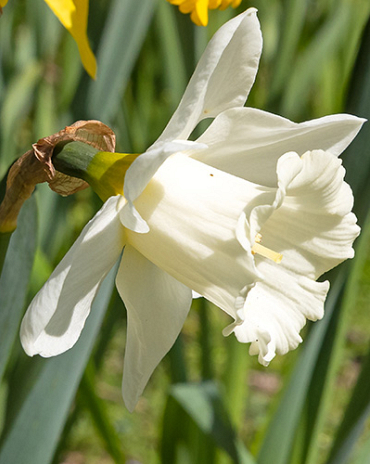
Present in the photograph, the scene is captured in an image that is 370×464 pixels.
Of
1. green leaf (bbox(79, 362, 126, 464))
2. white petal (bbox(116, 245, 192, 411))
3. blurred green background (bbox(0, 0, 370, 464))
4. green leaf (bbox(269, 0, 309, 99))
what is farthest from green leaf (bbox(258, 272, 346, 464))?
green leaf (bbox(269, 0, 309, 99))

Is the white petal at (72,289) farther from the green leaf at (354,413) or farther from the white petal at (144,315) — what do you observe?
the green leaf at (354,413)

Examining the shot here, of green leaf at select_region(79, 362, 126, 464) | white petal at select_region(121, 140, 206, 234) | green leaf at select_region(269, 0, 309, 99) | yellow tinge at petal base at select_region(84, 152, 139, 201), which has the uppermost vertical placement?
white petal at select_region(121, 140, 206, 234)

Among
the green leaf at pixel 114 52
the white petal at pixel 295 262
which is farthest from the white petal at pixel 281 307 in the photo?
the green leaf at pixel 114 52

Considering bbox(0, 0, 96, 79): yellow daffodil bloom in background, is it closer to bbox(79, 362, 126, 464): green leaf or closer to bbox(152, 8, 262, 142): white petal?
bbox(152, 8, 262, 142): white petal

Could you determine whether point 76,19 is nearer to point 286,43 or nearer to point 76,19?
point 76,19

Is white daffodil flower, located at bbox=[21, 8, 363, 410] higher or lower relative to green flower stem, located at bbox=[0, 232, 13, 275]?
higher

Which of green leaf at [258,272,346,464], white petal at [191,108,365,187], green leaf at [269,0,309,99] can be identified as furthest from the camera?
green leaf at [269,0,309,99]

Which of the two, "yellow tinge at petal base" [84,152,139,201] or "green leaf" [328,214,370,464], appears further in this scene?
"green leaf" [328,214,370,464]

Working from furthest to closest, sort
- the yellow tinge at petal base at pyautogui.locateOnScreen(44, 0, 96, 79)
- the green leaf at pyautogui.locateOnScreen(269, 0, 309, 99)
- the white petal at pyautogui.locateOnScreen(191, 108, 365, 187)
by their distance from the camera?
the green leaf at pyautogui.locateOnScreen(269, 0, 309, 99), the yellow tinge at petal base at pyautogui.locateOnScreen(44, 0, 96, 79), the white petal at pyautogui.locateOnScreen(191, 108, 365, 187)
